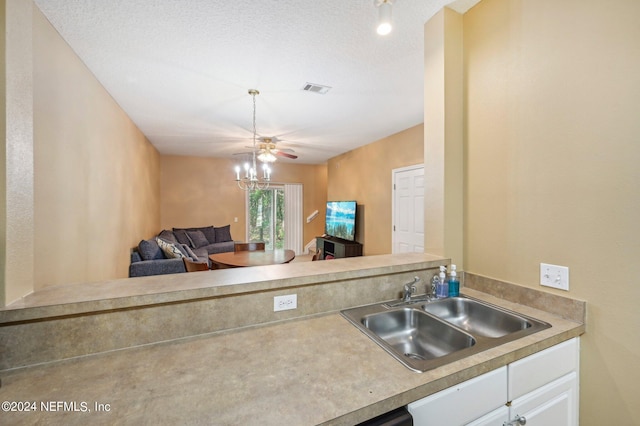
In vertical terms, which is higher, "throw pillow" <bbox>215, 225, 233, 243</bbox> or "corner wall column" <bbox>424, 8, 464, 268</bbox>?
"corner wall column" <bbox>424, 8, 464, 268</bbox>

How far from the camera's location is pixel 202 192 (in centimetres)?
645

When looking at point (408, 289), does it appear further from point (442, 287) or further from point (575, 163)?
point (575, 163)

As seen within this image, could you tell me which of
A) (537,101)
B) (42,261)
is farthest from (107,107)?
(537,101)

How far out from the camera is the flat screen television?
5430mm

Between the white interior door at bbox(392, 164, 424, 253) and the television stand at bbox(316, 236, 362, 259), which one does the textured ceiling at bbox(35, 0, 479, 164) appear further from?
the television stand at bbox(316, 236, 362, 259)

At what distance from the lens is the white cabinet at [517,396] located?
857mm

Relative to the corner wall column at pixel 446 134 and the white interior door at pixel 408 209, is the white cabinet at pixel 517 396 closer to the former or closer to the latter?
the corner wall column at pixel 446 134

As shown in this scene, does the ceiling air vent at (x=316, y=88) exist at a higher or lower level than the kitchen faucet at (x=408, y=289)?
higher

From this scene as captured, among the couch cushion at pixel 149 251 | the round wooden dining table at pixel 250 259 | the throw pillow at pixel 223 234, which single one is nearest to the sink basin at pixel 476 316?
the round wooden dining table at pixel 250 259

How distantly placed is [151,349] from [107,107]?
2.93m

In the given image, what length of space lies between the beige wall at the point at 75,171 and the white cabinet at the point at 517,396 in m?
2.27

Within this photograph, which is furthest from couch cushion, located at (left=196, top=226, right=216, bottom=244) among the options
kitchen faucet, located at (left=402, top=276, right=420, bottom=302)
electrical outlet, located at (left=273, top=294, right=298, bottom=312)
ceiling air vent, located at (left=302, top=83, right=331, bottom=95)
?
kitchen faucet, located at (left=402, top=276, right=420, bottom=302)

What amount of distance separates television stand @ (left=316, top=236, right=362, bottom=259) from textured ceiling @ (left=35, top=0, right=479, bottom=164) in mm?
2464

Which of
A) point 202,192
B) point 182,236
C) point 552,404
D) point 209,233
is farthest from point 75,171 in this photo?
point 202,192
